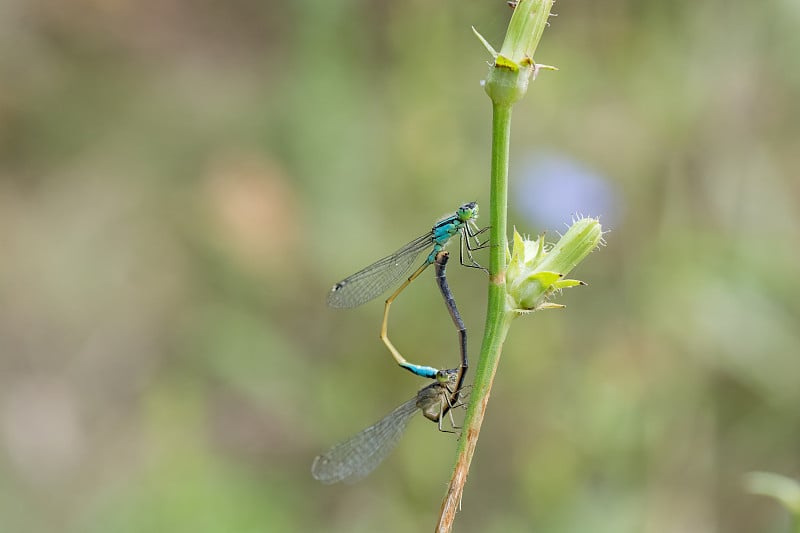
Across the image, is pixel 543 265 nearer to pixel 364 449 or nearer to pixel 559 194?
pixel 364 449

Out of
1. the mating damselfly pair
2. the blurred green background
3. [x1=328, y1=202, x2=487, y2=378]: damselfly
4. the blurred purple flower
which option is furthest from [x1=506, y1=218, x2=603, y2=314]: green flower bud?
the blurred purple flower

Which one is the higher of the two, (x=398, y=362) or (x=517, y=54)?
(x=398, y=362)

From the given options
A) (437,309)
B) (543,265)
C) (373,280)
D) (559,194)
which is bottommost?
(543,265)

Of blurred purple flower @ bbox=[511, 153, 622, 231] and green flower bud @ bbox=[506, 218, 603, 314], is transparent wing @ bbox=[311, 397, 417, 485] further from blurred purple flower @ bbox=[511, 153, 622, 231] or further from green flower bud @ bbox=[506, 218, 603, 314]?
blurred purple flower @ bbox=[511, 153, 622, 231]

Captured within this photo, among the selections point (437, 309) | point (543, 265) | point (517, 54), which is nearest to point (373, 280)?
point (437, 309)

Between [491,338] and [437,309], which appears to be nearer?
[491,338]

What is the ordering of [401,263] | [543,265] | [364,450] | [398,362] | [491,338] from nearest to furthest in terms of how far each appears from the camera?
[491,338] → [543,265] → [398,362] → [364,450] → [401,263]

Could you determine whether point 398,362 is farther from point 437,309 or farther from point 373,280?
point 437,309

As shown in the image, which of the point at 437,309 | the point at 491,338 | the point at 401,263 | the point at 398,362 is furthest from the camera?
the point at 437,309
